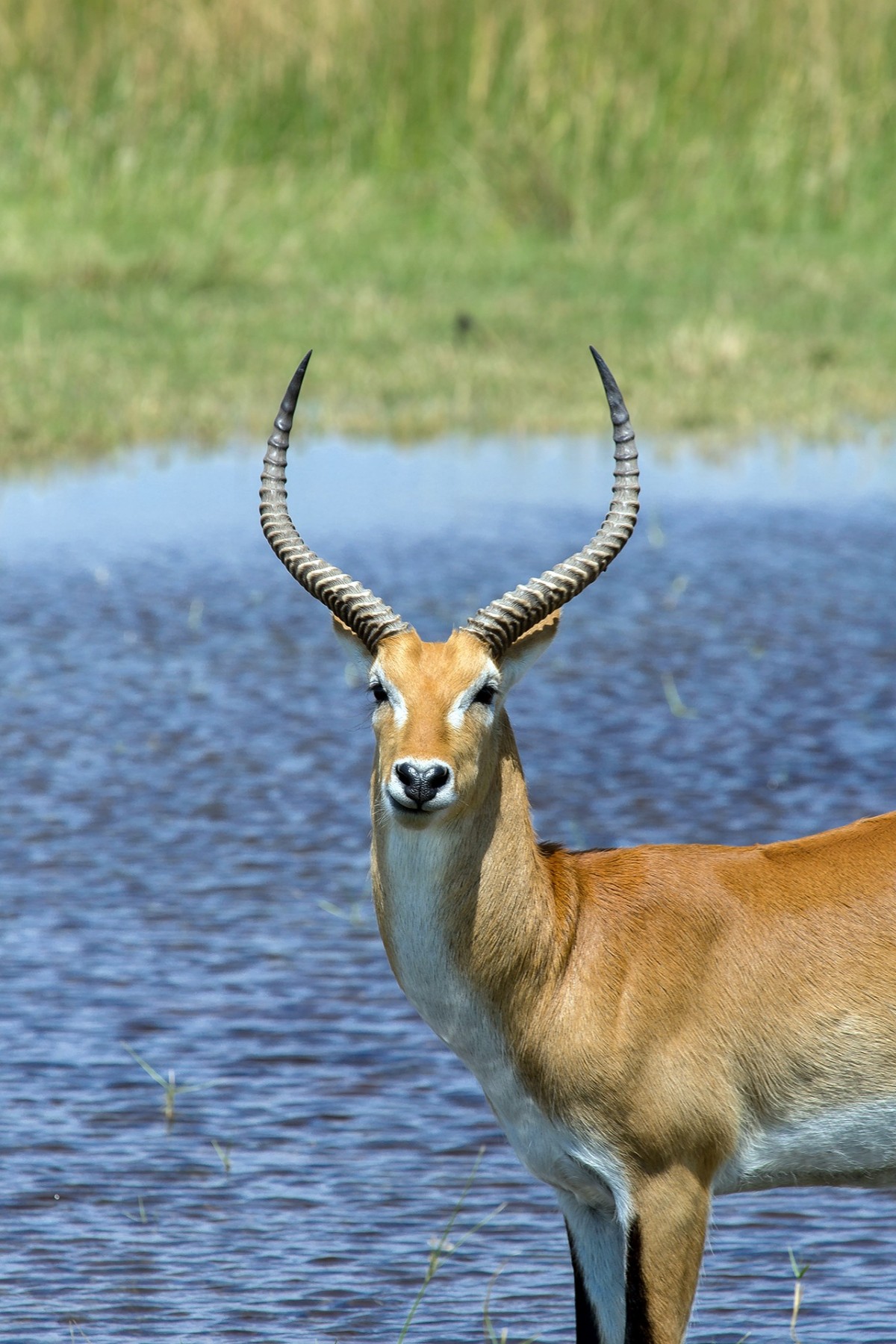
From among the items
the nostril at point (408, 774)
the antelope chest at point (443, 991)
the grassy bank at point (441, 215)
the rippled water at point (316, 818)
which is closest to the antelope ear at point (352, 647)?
the antelope chest at point (443, 991)

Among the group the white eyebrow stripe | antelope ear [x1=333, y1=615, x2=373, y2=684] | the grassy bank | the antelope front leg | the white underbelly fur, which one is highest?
the grassy bank

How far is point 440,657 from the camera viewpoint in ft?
12.7

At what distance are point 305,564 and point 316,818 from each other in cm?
284

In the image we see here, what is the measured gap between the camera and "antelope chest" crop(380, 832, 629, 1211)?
12.6 feet

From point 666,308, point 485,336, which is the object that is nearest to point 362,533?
point 485,336

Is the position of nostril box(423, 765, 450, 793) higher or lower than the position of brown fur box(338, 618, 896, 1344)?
higher

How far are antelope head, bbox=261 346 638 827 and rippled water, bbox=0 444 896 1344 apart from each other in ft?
3.54

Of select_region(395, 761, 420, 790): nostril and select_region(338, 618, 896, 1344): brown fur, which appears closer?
select_region(395, 761, 420, 790): nostril

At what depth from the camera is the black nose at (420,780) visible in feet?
11.8

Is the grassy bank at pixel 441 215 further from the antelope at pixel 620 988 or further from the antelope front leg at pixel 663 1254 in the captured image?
the antelope front leg at pixel 663 1254

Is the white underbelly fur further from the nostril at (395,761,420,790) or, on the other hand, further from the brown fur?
the nostril at (395,761,420,790)

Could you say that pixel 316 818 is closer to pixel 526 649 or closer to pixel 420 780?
pixel 526 649

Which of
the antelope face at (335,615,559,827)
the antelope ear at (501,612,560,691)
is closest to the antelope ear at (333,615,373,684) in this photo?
the antelope face at (335,615,559,827)

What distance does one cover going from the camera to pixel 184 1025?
551cm
